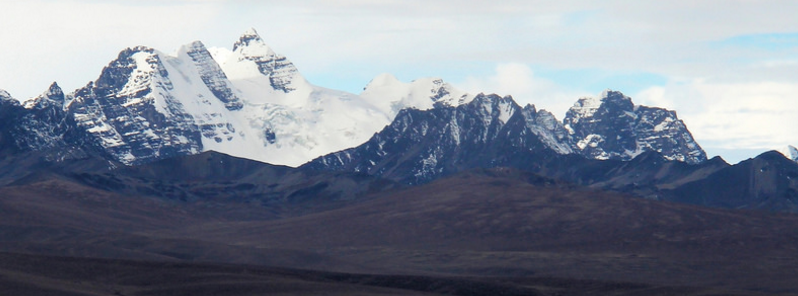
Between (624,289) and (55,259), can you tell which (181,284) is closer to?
(55,259)

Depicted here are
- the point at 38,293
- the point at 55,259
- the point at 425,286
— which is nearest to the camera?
the point at 38,293

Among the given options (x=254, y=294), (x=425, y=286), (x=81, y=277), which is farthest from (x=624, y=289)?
(x=81, y=277)

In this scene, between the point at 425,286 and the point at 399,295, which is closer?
the point at 399,295

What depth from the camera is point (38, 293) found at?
125 meters

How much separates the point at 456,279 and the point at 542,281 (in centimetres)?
1000

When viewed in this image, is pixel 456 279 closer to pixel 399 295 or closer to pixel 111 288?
pixel 399 295

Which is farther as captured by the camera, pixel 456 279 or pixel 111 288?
pixel 456 279

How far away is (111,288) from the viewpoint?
137 meters

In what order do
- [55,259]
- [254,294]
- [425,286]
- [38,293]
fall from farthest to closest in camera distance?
[425,286] < [55,259] < [254,294] < [38,293]

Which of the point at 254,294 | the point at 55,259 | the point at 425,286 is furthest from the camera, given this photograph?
the point at 425,286

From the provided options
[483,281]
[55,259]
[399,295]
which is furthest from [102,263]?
[483,281]

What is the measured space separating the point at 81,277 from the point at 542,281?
4928 centimetres

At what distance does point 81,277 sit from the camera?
142000 mm

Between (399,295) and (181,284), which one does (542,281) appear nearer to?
(399,295)
